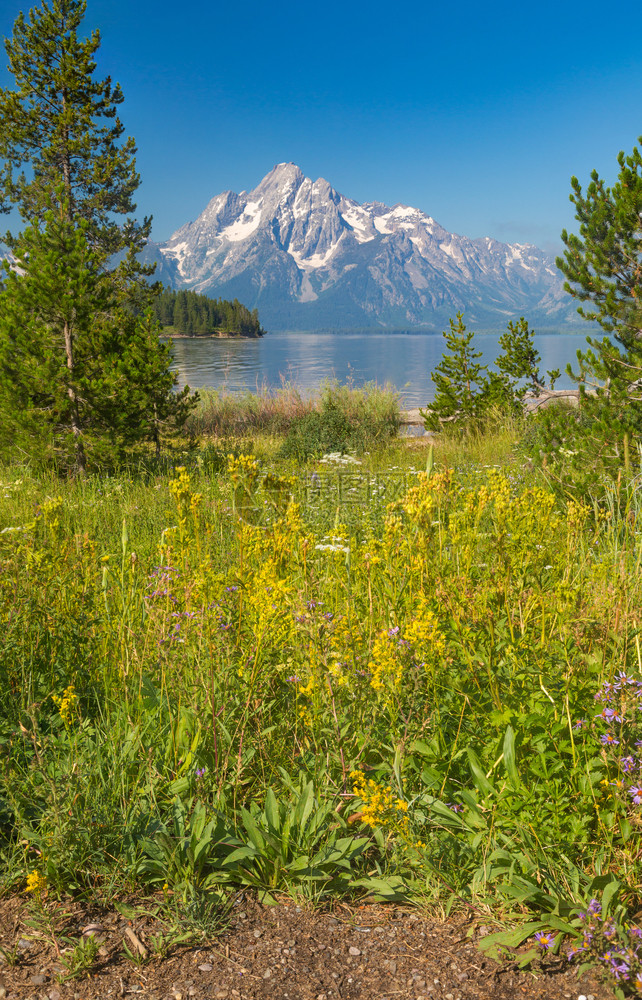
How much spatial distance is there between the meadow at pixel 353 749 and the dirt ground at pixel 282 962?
63 millimetres

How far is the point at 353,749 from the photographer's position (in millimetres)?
2086

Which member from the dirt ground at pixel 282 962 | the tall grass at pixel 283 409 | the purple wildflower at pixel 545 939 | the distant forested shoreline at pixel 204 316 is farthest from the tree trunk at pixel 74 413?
the distant forested shoreline at pixel 204 316

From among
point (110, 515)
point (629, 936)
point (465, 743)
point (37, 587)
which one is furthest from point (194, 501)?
point (110, 515)

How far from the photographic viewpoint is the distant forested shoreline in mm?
90125

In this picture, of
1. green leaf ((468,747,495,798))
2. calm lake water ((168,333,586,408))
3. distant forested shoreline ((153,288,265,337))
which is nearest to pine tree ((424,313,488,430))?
calm lake water ((168,333,586,408))

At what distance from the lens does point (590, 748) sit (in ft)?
5.90

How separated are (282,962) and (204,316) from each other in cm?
9966

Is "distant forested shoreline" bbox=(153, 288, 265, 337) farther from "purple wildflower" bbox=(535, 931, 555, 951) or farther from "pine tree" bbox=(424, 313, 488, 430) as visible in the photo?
"purple wildflower" bbox=(535, 931, 555, 951)

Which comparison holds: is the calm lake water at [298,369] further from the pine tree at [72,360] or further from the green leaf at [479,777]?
the green leaf at [479,777]

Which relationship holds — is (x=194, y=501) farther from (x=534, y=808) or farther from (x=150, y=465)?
(x=150, y=465)

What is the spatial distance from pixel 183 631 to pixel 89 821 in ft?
2.13

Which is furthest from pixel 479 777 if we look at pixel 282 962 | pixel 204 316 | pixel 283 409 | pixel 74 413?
pixel 204 316

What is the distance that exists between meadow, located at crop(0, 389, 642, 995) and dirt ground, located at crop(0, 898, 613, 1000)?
6 cm

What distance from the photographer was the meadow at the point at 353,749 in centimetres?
169
